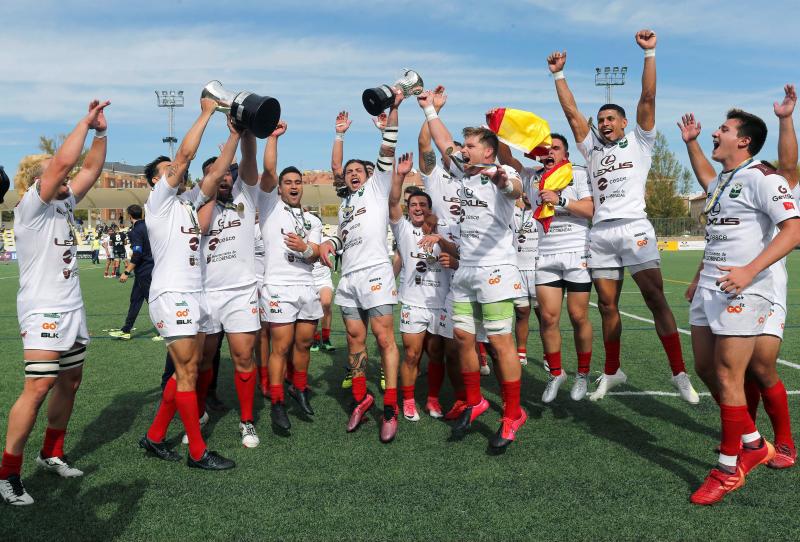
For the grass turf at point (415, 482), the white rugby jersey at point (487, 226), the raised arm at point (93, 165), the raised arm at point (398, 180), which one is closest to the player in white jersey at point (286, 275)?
the grass turf at point (415, 482)

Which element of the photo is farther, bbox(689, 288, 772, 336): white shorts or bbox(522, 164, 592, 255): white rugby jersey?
bbox(522, 164, 592, 255): white rugby jersey

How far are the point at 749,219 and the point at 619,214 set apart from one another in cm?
175

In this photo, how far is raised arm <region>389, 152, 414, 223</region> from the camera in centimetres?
577

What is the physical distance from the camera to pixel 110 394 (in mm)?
6996

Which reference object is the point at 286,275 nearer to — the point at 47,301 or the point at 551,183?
the point at 47,301

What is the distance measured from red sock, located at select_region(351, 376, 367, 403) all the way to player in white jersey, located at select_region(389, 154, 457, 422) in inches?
17.3

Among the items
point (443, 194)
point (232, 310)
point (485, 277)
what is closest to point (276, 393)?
point (232, 310)

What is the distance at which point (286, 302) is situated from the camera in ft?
20.0

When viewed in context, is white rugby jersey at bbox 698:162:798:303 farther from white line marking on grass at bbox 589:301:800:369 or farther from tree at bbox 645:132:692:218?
tree at bbox 645:132:692:218

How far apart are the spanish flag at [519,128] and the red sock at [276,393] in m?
2.94

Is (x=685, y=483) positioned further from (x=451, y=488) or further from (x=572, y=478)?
(x=451, y=488)

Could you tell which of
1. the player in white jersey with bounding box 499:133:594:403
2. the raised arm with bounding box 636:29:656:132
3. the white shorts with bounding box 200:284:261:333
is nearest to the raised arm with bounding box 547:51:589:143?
the player in white jersey with bounding box 499:133:594:403

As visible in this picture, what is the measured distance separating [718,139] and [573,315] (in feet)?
8.26

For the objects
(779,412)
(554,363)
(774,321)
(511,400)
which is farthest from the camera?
(554,363)
